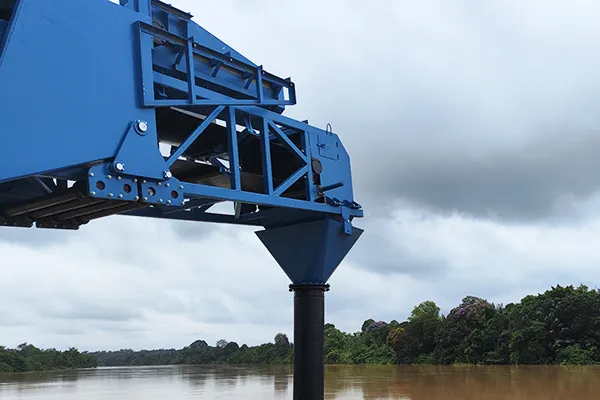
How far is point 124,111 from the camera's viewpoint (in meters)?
5.17

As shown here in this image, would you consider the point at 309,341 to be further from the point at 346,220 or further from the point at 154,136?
the point at 154,136

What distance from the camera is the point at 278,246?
8.53 meters

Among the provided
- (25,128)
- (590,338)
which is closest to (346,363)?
(590,338)

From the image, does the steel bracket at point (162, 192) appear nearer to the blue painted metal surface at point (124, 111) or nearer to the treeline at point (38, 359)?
the blue painted metal surface at point (124, 111)

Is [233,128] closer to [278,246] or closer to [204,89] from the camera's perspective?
[204,89]

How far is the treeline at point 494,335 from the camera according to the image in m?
37.5

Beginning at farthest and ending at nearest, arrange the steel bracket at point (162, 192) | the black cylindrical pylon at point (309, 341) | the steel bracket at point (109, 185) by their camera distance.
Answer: the black cylindrical pylon at point (309, 341), the steel bracket at point (162, 192), the steel bracket at point (109, 185)

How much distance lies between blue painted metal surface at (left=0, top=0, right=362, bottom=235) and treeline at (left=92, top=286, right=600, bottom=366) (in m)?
34.7

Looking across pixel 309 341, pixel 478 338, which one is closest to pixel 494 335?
pixel 478 338

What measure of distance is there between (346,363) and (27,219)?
175 ft

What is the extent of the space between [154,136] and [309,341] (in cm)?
377

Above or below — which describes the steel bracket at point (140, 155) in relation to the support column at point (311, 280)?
above

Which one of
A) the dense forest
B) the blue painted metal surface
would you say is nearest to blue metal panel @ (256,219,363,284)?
the blue painted metal surface

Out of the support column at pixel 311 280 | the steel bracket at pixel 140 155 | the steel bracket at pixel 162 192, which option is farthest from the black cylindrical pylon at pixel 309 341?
the steel bracket at pixel 140 155
